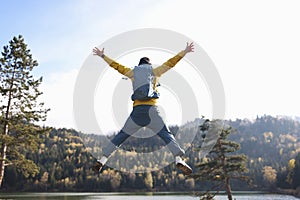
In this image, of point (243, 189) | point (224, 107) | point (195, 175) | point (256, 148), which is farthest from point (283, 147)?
point (224, 107)

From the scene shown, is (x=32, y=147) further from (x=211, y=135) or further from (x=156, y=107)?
(x=156, y=107)

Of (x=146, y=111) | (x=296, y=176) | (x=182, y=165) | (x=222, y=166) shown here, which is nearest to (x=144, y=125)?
(x=146, y=111)

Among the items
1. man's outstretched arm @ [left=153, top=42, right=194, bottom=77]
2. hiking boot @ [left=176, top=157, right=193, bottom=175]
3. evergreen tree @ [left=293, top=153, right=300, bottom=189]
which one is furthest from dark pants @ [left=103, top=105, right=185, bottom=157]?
evergreen tree @ [left=293, top=153, right=300, bottom=189]

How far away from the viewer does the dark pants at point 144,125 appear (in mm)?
5473

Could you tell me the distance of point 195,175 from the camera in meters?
21.8

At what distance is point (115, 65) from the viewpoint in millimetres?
5809

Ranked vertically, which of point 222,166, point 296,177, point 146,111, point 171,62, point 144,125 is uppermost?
point 296,177

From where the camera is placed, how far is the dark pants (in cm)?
547

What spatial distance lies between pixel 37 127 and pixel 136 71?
59.1ft

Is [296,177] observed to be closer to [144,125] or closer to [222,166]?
[222,166]

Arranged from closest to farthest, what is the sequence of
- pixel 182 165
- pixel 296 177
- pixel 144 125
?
1. pixel 182 165
2. pixel 144 125
3. pixel 296 177

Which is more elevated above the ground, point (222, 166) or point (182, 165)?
point (222, 166)

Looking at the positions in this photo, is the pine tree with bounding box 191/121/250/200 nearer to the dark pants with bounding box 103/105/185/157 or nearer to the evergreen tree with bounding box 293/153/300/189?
the dark pants with bounding box 103/105/185/157

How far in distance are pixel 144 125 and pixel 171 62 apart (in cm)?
117
